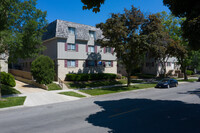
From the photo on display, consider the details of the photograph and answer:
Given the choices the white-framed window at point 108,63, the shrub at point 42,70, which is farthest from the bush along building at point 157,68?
the shrub at point 42,70

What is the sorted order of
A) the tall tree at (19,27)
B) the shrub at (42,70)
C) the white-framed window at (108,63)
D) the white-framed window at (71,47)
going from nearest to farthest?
the tall tree at (19,27), the shrub at (42,70), the white-framed window at (71,47), the white-framed window at (108,63)

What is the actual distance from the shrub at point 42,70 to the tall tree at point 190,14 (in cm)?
Answer: 1623

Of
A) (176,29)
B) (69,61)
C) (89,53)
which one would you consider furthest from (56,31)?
(176,29)

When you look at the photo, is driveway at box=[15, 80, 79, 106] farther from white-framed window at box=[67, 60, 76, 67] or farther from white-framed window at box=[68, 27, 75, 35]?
white-framed window at box=[68, 27, 75, 35]

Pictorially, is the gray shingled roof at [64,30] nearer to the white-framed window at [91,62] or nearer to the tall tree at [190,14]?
the white-framed window at [91,62]

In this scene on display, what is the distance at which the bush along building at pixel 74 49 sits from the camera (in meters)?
23.9

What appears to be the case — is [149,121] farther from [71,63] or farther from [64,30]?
[64,30]

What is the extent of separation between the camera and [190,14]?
7.59 m

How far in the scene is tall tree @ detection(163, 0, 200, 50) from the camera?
710 centimetres

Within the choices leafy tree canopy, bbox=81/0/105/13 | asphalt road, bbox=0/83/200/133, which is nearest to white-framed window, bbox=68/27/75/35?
asphalt road, bbox=0/83/200/133

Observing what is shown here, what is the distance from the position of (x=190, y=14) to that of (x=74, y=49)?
19.8 m

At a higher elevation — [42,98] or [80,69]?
[80,69]

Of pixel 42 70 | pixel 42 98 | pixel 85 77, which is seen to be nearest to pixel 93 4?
pixel 42 98

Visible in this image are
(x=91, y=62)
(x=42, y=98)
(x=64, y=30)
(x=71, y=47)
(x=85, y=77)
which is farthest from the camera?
(x=91, y=62)
